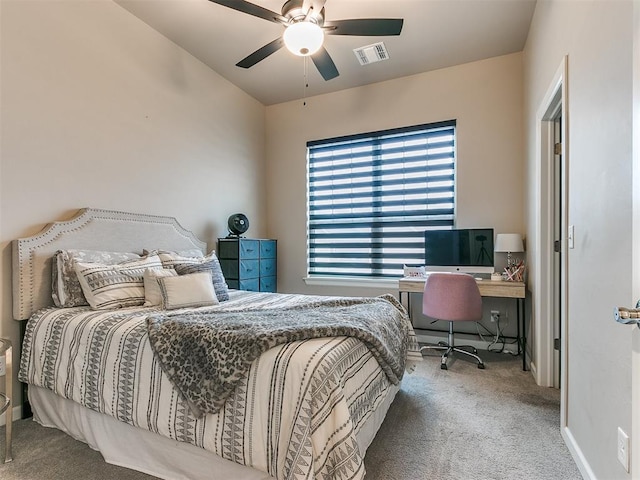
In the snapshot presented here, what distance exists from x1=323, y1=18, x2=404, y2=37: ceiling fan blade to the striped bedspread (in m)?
2.02

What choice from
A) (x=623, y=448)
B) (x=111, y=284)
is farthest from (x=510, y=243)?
(x=111, y=284)

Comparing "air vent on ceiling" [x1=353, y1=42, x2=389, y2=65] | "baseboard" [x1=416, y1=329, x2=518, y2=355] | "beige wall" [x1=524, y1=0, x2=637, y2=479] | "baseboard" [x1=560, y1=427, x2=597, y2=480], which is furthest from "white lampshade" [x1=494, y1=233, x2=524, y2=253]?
"air vent on ceiling" [x1=353, y1=42, x2=389, y2=65]

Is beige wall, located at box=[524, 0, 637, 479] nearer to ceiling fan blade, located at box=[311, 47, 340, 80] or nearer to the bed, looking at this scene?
the bed

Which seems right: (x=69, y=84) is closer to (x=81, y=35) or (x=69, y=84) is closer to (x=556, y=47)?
(x=81, y=35)

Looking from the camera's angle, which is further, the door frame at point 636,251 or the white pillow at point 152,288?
the white pillow at point 152,288

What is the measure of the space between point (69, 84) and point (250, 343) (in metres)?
2.45

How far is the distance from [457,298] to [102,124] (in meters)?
3.31

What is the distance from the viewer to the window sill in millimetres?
3971

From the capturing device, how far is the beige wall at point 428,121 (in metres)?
3.51

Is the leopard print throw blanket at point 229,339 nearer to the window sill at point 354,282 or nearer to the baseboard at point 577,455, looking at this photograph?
the baseboard at point 577,455

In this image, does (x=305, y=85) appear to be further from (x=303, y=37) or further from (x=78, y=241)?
(x=78, y=241)

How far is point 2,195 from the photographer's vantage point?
6.85ft

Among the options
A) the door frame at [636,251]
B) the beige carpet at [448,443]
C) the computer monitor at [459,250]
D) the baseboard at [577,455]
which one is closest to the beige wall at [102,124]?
the beige carpet at [448,443]

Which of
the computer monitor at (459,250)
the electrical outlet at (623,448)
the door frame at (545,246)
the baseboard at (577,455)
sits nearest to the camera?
the electrical outlet at (623,448)
